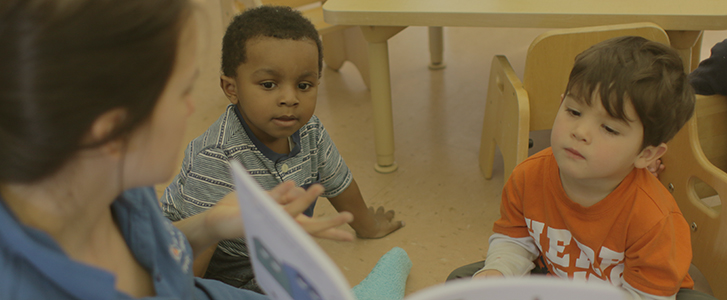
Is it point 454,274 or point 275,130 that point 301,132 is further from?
point 454,274

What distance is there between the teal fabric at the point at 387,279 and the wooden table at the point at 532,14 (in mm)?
629

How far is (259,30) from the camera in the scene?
1.11 metres

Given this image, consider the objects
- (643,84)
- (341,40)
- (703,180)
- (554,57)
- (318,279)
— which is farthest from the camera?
(341,40)

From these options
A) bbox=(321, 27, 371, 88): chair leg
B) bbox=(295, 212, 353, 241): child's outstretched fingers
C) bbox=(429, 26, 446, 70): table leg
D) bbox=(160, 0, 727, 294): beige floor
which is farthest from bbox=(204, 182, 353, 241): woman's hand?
bbox=(429, 26, 446, 70): table leg

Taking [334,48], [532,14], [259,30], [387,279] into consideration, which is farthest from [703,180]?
[334,48]

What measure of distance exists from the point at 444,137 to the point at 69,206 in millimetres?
1686

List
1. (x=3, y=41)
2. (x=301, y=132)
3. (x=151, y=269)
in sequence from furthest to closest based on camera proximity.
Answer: (x=301, y=132) → (x=151, y=269) → (x=3, y=41)

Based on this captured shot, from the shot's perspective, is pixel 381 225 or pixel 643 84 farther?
pixel 381 225

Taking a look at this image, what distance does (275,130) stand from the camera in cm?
114

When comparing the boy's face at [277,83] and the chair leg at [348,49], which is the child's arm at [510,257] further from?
the chair leg at [348,49]

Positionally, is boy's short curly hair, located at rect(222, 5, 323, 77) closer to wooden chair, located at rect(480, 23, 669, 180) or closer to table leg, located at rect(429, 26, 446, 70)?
wooden chair, located at rect(480, 23, 669, 180)

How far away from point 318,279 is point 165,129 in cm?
23

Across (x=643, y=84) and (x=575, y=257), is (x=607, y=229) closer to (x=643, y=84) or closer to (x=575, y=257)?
(x=575, y=257)

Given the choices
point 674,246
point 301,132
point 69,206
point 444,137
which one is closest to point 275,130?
point 301,132
